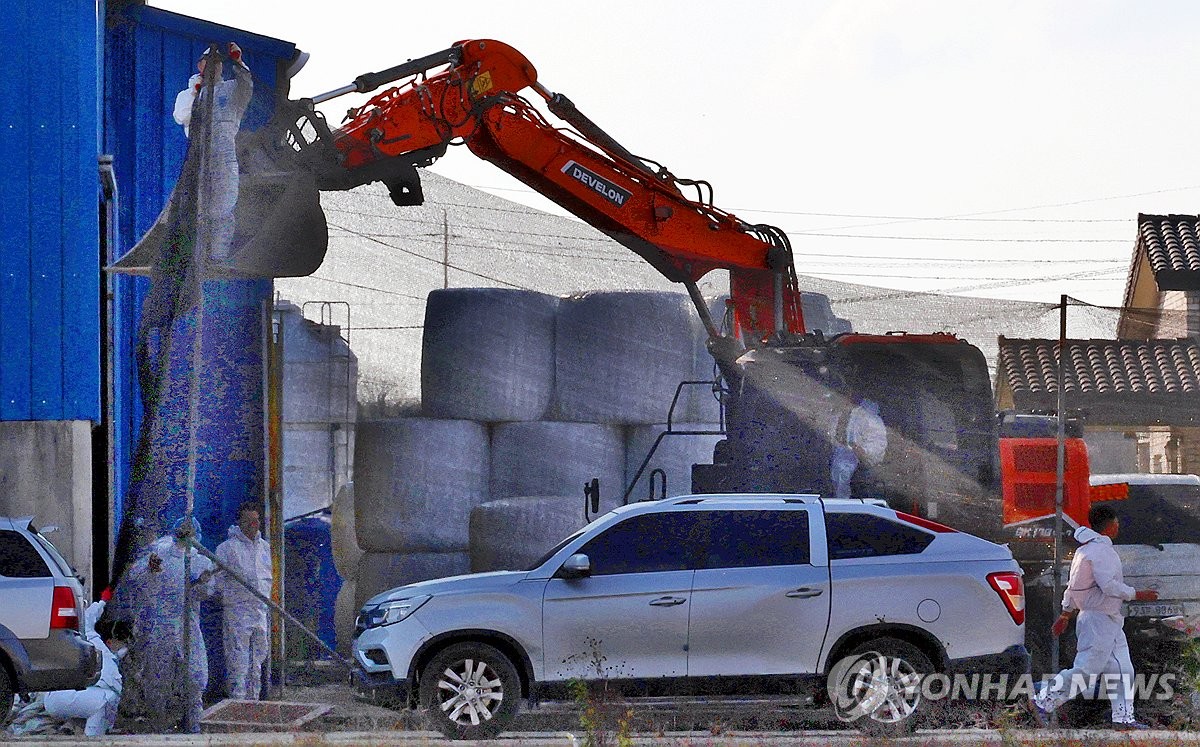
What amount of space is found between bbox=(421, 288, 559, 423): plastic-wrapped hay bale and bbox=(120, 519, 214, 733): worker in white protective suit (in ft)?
11.2

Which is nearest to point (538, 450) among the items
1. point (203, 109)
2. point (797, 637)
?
point (203, 109)

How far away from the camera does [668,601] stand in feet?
32.3

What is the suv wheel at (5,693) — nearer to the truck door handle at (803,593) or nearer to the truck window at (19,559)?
the truck window at (19,559)

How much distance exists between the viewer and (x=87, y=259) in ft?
41.5

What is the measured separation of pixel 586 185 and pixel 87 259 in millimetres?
4379

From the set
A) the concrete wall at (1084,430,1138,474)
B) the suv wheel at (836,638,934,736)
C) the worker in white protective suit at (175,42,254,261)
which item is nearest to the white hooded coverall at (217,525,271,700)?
the worker in white protective suit at (175,42,254,261)

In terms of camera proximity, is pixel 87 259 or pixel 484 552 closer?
pixel 87 259

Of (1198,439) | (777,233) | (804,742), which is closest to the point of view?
(804,742)

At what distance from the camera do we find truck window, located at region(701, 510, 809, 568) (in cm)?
1008

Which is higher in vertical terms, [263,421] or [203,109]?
[203,109]

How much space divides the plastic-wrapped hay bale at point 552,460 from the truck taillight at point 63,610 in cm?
549

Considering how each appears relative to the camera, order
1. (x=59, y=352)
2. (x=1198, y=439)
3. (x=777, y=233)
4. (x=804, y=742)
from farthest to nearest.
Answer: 1. (x=1198, y=439)
2. (x=777, y=233)
3. (x=59, y=352)
4. (x=804, y=742)

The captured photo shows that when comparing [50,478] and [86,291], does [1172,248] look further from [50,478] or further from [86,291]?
[50,478]

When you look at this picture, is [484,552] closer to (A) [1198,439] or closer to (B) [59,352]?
(B) [59,352]
